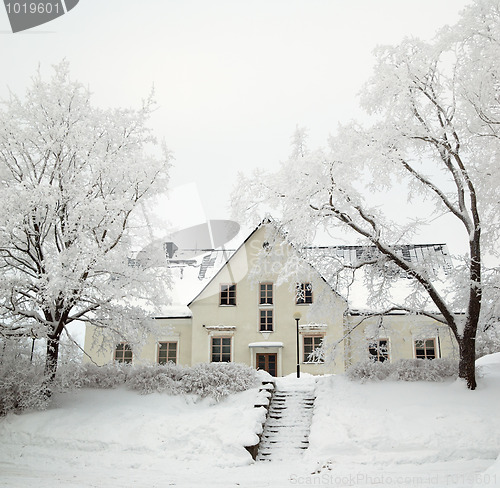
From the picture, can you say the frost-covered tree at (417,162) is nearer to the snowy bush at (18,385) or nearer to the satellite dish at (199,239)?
the snowy bush at (18,385)

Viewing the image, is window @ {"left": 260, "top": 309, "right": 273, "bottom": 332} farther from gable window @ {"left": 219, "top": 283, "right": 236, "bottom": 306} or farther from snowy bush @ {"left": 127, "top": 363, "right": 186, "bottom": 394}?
snowy bush @ {"left": 127, "top": 363, "right": 186, "bottom": 394}

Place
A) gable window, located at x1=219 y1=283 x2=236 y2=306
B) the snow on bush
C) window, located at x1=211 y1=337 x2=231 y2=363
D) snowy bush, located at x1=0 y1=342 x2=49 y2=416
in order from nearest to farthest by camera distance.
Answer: snowy bush, located at x1=0 y1=342 x2=49 y2=416
the snow on bush
window, located at x1=211 y1=337 x2=231 y2=363
gable window, located at x1=219 y1=283 x2=236 y2=306

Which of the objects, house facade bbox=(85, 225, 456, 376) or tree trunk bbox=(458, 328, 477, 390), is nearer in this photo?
tree trunk bbox=(458, 328, 477, 390)

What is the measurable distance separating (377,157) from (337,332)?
13.2 meters

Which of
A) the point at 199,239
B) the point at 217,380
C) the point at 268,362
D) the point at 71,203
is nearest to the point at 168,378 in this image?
the point at 217,380

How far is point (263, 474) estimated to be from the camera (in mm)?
10609

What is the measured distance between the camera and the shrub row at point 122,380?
551 inches

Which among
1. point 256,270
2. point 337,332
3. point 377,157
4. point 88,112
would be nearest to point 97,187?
point 88,112

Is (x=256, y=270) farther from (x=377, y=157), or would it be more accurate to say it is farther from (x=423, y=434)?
(x=423, y=434)

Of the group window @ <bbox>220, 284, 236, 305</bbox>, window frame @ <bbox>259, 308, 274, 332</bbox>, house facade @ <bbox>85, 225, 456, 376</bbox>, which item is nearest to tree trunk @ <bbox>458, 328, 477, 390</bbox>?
house facade @ <bbox>85, 225, 456, 376</bbox>

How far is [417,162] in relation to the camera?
14266 millimetres

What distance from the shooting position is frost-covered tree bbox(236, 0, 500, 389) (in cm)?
1292

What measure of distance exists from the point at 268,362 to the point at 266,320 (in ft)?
6.71

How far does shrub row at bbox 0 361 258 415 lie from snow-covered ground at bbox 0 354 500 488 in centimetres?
35
